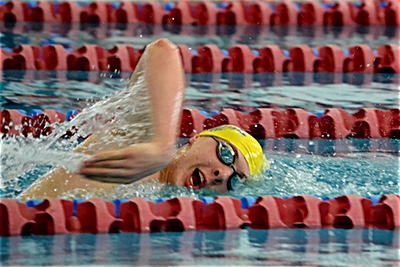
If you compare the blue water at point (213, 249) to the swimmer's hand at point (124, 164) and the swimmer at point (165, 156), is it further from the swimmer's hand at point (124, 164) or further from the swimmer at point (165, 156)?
the swimmer's hand at point (124, 164)

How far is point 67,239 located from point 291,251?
743 millimetres

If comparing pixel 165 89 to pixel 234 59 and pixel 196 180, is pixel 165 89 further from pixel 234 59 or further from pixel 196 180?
pixel 234 59

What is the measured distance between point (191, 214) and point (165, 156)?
961mm

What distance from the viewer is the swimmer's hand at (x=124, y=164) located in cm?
233

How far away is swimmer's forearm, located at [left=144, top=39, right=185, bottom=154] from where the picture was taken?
8.09 ft

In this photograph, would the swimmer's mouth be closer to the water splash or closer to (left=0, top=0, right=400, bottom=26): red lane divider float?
the water splash

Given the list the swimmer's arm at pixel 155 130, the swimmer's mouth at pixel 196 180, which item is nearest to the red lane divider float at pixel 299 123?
the swimmer's mouth at pixel 196 180

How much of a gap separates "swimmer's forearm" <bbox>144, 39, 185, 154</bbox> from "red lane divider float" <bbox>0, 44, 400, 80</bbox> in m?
3.01

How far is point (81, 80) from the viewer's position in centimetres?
547

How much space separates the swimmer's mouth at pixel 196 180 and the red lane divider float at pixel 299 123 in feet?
3.92

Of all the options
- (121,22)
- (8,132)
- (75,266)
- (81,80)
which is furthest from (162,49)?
(121,22)

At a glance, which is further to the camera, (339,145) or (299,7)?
(299,7)

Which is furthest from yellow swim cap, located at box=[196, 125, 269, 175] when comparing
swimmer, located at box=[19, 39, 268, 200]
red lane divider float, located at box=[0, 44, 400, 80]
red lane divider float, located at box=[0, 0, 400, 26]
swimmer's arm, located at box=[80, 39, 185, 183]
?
red lane divider float, located at box=[0, 0, 400, 26]

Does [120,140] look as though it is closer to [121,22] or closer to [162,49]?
[162,49]
